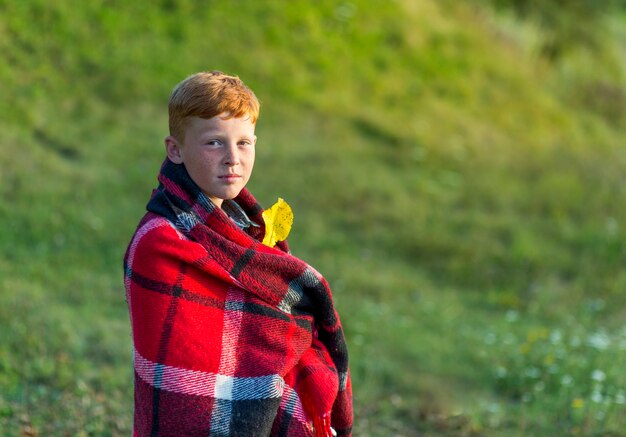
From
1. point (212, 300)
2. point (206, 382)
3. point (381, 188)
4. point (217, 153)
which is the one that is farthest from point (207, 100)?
point (381, 188)

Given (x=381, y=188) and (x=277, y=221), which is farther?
(x=381, y=188)

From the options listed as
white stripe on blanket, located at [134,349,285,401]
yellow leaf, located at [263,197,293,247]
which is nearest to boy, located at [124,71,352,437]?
white stripe on blanket, located at [134,349,285,401]

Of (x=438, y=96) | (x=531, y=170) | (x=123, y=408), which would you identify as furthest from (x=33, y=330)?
(x=438, y=96)

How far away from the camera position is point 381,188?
1034 centimetres

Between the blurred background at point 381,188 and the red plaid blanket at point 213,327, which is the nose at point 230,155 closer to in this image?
the red plaid blanket at point 213,327

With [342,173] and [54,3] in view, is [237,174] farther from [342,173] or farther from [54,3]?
[54,3]

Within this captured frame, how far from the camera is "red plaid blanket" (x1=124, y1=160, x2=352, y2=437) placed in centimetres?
258

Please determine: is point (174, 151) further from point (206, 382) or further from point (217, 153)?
point (206, 382)

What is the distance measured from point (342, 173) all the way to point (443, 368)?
405 cm

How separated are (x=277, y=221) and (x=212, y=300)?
0.45 metres

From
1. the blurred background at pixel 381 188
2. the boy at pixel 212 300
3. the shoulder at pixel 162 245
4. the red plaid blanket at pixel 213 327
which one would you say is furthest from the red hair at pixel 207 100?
the blurred background at pixel 381 188

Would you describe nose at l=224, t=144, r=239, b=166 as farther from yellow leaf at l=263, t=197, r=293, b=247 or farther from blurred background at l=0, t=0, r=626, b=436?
blurred background at l=0, t=0, r=626, b=436

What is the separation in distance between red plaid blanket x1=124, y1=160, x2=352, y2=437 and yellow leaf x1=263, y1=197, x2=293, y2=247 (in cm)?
16

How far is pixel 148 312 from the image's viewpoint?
2588 millimetres
